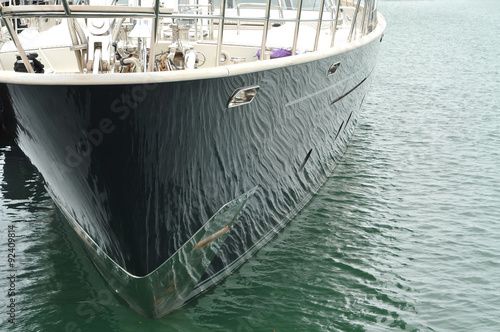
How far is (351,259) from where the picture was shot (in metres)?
5.65

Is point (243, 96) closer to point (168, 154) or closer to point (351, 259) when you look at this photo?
point (168, 154)

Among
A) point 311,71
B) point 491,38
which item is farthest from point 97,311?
point 491,38

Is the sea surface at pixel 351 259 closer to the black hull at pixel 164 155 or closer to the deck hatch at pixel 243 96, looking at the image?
the black hull at pixel 164 155

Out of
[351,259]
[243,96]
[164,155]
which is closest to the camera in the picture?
[164,155]

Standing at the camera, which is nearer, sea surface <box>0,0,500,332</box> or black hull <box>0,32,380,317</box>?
black hull <box>0,32,380,317</box>

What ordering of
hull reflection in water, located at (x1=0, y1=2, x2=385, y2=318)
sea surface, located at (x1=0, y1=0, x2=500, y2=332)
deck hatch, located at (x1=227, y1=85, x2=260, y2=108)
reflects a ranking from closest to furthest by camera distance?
hull reflection in water, located at (x1=0, y1=2, x2=385, y2=318)
deck hatch, located at (x1=227, y1=85, x2=260, y2=108)
sea surface, located at (x1=0, y1=0, x2=500, y2=332)

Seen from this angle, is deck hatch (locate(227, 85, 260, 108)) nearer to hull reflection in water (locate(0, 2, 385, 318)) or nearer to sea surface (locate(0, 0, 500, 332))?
hull reflection in water (locate(0, 2, 385, 318))

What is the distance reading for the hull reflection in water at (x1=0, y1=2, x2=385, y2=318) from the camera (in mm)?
3668

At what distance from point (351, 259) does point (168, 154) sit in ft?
8.19

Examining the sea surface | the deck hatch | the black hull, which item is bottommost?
the sea surface

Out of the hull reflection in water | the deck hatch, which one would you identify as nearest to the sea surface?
the hull reflection in water

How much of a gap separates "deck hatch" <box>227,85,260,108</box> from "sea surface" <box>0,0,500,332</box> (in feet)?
5.56

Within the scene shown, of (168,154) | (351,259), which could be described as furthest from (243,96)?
(351,259)

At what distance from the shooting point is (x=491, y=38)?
25.8m
